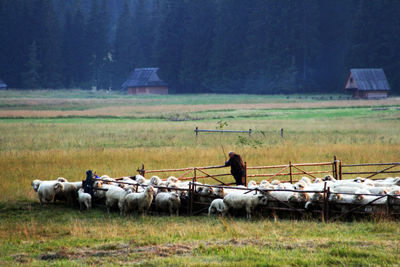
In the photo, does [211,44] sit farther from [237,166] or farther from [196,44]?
[237,166]

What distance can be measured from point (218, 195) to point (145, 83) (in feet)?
291

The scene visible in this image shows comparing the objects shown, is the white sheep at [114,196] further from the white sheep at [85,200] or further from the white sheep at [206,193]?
the white sheep at [206,193]

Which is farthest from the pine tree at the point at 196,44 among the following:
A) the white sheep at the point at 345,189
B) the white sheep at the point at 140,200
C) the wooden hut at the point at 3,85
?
the white sheep at the point at 140,200

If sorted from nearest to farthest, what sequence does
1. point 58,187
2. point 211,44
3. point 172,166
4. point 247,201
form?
point 247,201 → point 58,187 → point 172,166 → point 211,44

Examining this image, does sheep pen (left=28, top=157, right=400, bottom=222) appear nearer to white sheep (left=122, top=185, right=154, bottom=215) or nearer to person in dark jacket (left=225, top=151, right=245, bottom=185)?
white sheep (left=122, top=185, right=154, bottom=215)

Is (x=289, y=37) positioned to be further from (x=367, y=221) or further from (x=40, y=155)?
(x=367, y=221)

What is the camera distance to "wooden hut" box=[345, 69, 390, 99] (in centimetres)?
7625

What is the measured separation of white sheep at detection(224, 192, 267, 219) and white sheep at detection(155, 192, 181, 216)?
153 centimetres

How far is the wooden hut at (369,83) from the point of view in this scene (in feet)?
250

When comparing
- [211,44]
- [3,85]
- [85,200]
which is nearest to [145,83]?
[211,44]

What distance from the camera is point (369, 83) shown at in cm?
7638

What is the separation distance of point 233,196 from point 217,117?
37.8 m

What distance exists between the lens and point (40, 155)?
27.9 metres

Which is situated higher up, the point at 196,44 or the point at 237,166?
the point at 196,44
